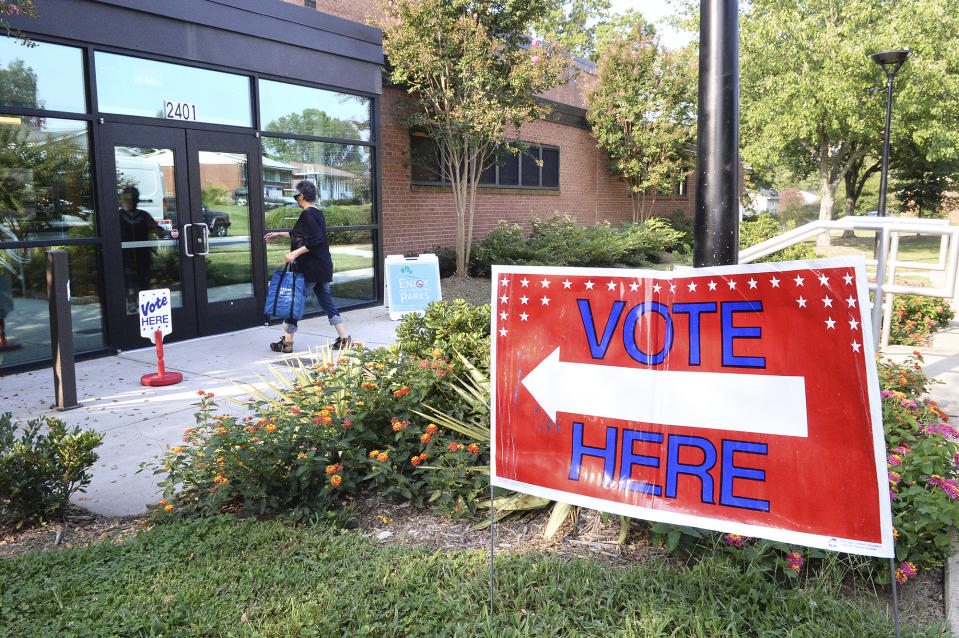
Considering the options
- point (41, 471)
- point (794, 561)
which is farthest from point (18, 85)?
point (794, 561)

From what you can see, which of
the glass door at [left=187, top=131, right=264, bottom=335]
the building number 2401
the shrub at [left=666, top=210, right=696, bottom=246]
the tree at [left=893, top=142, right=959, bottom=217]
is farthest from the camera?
the tree at [left=893, top=142, right=959, bottom=217]

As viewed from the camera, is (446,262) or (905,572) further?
(446,262)

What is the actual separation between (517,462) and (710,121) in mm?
2002

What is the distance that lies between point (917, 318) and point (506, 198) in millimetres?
9901

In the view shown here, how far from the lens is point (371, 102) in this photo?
11.4 metres

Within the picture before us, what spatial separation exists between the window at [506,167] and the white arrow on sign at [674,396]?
10.9 metres

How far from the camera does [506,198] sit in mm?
16922

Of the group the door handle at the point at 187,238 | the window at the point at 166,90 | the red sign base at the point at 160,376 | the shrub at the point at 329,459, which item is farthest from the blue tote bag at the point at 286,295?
the shrub at the point at 329,459

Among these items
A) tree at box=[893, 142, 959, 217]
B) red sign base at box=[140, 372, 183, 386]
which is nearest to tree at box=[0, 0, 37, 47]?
red sign base at box=[140, 372, 183, 386]

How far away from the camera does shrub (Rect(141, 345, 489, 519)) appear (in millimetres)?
3816

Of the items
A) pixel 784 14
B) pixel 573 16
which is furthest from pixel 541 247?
pixel 573 16

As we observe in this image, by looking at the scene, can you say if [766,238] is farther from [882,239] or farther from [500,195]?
[882,239]

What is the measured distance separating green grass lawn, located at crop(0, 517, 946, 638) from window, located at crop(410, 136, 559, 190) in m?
10.7

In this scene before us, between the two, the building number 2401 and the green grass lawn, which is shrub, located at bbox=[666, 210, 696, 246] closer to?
the building number 2401
